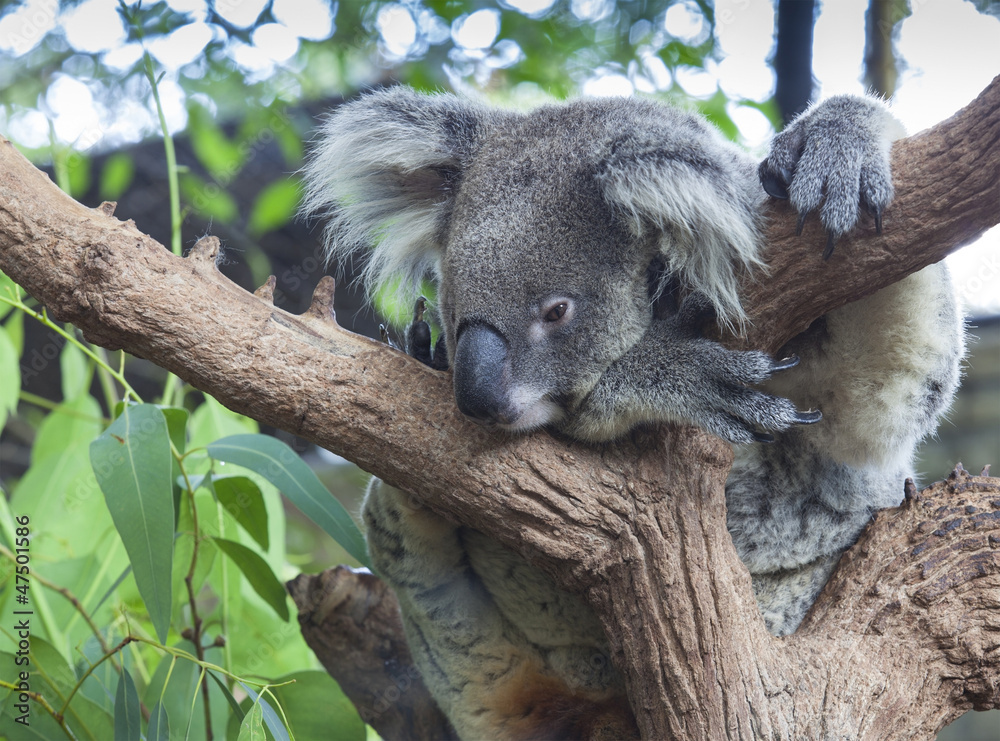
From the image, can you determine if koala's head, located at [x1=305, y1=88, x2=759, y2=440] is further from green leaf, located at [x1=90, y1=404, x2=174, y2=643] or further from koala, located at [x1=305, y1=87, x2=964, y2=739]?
green leaf, located at [x1=90, y1=404, x2=174, y2=643]

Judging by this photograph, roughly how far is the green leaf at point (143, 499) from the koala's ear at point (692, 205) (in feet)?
3.49

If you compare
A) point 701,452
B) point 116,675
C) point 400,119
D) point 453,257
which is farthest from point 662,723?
point 116,675

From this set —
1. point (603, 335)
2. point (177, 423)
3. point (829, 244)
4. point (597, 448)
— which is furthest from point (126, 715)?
point (829, 244)

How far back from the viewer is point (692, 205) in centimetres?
147

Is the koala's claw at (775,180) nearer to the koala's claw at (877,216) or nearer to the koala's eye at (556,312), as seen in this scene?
the koala's claw at (877,216)

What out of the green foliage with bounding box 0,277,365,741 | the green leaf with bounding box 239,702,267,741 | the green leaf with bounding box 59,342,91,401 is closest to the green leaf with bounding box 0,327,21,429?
Answer: the green foliage with bounding box 0,277,365,741

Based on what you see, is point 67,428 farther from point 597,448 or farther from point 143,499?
point 597,448

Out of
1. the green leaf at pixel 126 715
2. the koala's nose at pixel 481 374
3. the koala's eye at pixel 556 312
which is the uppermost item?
the koala's eye at pixel 556 312

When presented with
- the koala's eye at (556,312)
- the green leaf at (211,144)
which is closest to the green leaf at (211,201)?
the green leaf at (211,144)

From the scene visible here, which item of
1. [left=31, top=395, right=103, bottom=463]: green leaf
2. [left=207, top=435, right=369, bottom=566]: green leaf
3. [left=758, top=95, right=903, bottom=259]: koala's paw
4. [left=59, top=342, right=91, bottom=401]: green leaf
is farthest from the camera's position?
[left=59, top=342, right=91, bottom=401]: green leaf

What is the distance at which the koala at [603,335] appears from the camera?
146 centimetres

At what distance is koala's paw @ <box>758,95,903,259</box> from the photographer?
4.45 feet

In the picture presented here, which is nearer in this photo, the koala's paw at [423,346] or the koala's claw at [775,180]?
the koala's claw at [775,180]

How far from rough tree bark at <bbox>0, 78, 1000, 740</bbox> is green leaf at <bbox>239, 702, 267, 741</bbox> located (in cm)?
48
